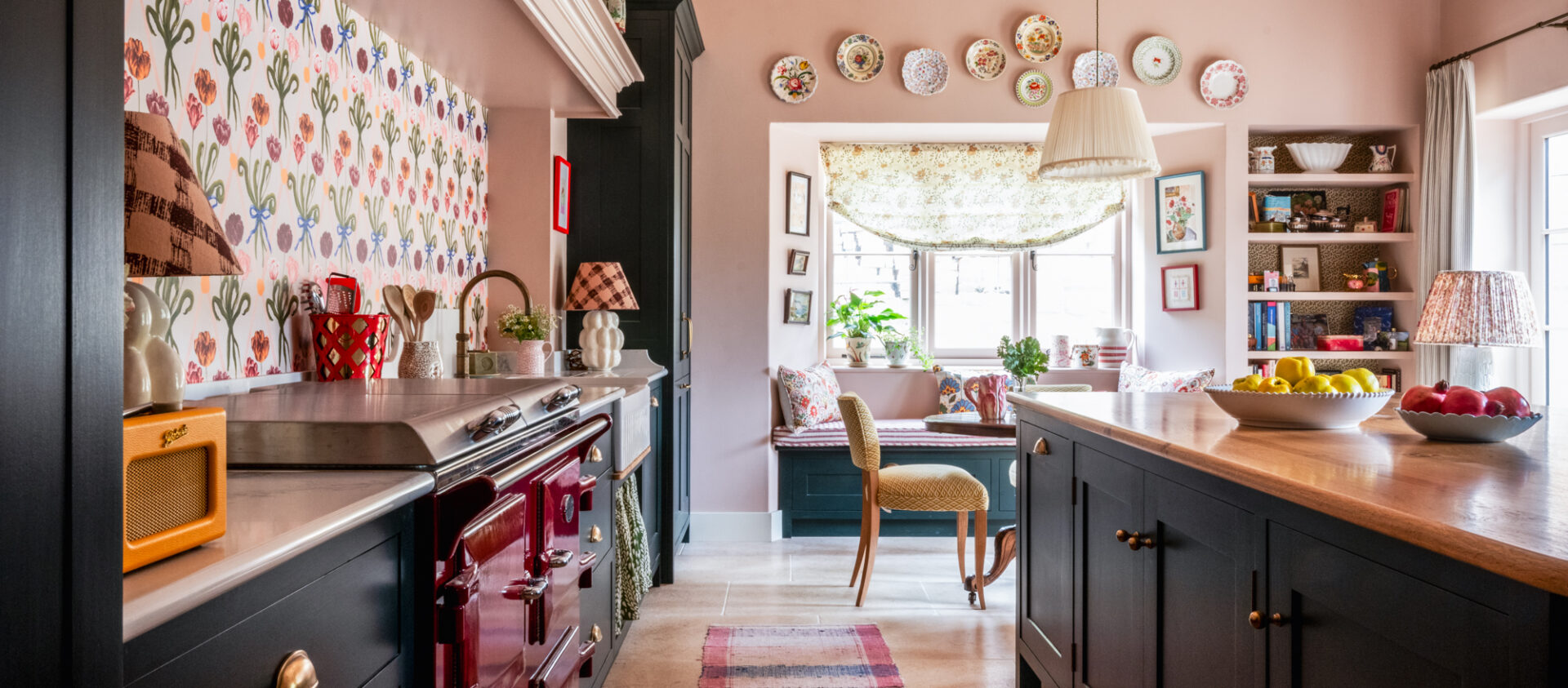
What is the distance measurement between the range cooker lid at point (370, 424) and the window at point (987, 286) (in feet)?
13.1

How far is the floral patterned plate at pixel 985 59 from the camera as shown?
4.66m

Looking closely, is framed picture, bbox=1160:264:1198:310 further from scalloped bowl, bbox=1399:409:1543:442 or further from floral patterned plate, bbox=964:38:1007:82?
scalloped bowl, bbox=1399:409:1543:442

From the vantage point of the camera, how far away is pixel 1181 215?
497cm

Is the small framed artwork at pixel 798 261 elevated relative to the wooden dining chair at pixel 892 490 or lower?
elevated

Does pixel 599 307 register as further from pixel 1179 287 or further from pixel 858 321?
pixel 1179 287

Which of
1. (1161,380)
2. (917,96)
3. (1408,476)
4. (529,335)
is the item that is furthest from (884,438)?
(1408,476)

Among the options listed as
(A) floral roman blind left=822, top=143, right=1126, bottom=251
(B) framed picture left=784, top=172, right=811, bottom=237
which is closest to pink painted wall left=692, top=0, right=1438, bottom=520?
(B) framed picture left=784, top=172, right=811, bottom=237

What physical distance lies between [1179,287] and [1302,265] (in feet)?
2.24

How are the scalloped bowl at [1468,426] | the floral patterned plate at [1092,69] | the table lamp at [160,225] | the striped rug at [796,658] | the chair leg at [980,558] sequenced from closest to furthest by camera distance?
the table lamp at [160,225]
the scalloped bowl at [1468,426]
the striped rug at [796,658]
the chair leg at [980,558]
the floral patterned plate at [1092,69]

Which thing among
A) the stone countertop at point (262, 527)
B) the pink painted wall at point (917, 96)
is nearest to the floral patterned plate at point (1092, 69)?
the pink painted wall at point (917, 96)

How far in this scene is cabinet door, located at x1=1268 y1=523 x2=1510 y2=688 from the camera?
2.84 ft

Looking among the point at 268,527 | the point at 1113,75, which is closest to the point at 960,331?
the point at 1113,75

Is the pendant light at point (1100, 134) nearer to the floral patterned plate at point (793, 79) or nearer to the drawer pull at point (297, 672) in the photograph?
the floral patterned plate at point (793, 79)

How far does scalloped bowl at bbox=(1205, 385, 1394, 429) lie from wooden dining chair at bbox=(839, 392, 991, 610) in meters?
1.92
